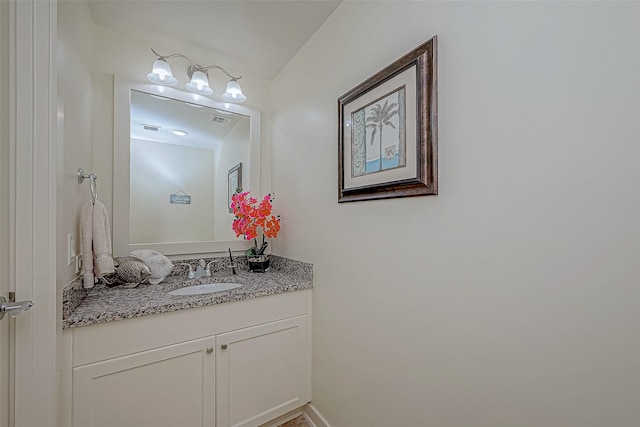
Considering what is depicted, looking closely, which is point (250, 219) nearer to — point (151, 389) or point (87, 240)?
point (87, 240)

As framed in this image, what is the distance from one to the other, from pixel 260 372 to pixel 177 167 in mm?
1422

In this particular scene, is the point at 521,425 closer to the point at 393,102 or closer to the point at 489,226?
the point at 489,226

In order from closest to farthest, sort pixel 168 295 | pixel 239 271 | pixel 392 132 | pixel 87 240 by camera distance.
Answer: pixel 392 132
pixel 87 240
pixel 168 295
pixel 239 271

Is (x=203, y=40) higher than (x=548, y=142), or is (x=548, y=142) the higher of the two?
(x=203, y=40)

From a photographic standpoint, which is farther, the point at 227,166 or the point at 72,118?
the point at 227,166

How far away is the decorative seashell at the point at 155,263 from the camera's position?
1.60m

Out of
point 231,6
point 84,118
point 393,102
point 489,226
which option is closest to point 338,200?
point 393,102

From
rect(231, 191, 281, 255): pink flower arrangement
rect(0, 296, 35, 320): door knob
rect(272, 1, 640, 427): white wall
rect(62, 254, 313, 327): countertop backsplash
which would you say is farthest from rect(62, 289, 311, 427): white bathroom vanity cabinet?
rect(231, 191, 281, 255): pink flower arrangement

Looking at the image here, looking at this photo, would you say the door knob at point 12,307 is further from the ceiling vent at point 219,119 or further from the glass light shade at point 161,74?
the ceiling vent at point 219,119

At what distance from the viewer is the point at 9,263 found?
0.84m

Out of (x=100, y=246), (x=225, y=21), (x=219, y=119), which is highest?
(x=225, y=21)

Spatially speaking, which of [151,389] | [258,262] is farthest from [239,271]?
[151,389]

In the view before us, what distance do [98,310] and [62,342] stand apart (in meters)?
0.14

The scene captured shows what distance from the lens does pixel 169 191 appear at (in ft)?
6.10
